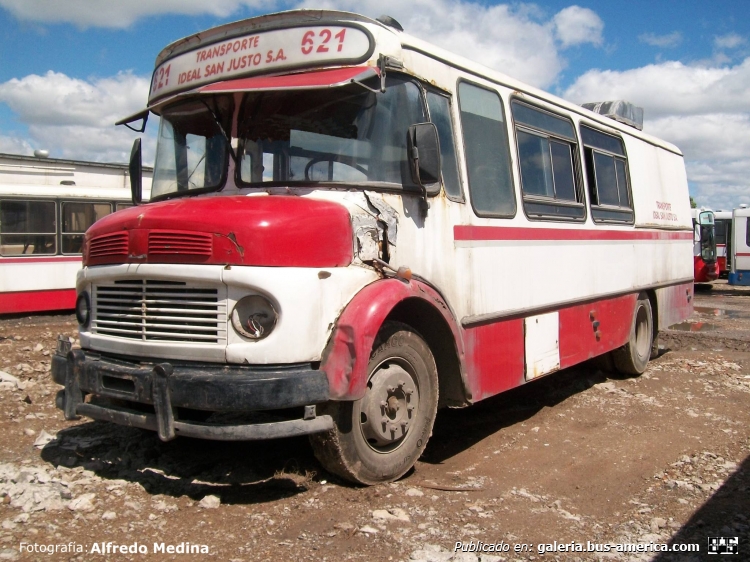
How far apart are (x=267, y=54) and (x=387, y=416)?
8.23 ft

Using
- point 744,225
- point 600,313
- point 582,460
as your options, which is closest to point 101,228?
point 582,460

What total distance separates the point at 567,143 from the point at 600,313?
6.17 feet

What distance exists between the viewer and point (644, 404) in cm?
721

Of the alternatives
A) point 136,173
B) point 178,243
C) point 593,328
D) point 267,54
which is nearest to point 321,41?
point 267,54

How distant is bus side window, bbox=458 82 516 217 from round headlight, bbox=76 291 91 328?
2.88 meters

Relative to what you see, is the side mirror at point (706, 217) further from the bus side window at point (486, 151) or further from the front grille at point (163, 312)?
the front grille at point (163, 312)

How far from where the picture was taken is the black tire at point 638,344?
8523mm

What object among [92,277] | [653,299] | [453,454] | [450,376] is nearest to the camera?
[92,277]

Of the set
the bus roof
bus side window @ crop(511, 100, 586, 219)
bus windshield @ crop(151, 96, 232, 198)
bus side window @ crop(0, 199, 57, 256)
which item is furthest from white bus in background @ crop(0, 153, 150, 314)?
bus side window @ crop(511, 100, 586, 219)

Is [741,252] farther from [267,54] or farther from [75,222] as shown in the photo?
[267,54]

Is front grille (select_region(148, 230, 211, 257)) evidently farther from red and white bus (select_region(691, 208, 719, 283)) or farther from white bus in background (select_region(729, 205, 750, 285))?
white bus in background (select_region(729, 205, 750, 285))

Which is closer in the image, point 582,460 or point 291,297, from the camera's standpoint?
point 291,297

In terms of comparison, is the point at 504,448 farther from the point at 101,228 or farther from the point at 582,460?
the point at 101,228

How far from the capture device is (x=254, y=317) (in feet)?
12.4
